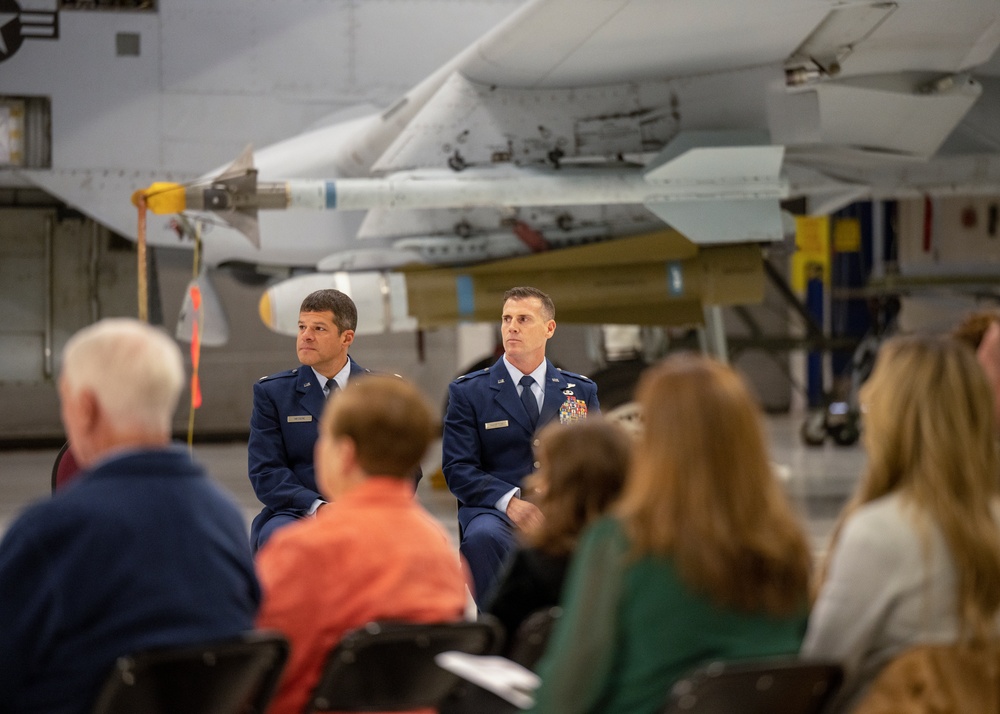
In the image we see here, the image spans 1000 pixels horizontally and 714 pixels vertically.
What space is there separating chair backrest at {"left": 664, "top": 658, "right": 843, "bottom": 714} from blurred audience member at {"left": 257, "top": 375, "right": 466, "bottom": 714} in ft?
1.98

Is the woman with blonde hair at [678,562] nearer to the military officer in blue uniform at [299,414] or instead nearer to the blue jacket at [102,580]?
the blue jacket at [102,580]

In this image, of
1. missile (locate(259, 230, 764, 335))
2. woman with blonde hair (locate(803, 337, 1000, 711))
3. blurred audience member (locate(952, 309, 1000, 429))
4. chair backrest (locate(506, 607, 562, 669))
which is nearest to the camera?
woman with blonde hair (locate(803, 337, 1000, 711))

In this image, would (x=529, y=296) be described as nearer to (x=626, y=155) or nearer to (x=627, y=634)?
(x=627, y=634)

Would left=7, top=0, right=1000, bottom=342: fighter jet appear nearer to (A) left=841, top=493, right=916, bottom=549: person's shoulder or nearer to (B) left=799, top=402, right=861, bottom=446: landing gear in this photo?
(B) left=799, top=402, right=861, bottom=446: landing gear

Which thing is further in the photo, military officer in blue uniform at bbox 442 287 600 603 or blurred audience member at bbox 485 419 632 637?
military officer in blue uniform at bbox 442 287 600 603

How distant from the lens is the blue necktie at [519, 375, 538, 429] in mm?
4594

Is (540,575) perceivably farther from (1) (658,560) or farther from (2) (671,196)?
(2) (671,196)

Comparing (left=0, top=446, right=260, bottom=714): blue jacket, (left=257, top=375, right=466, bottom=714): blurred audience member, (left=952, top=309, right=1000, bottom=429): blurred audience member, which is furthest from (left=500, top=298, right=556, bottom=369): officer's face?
(left=0, top=446, right=260, bottom=714): blue jacket

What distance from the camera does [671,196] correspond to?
7.12 meters

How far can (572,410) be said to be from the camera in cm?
457

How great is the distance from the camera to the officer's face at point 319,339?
4.41 meters

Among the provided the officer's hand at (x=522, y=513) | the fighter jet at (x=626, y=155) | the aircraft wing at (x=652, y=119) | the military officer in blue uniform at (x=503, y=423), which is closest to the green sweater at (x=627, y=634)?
the officer's hand at (x=522, y=513)

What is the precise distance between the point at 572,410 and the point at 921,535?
2.54 meters

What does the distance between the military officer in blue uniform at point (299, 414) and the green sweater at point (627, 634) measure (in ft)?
8.37
